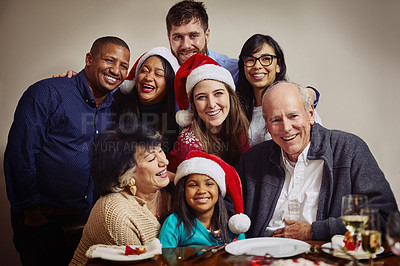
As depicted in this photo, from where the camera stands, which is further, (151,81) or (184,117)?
(151,81)

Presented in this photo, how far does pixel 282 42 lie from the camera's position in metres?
3.36

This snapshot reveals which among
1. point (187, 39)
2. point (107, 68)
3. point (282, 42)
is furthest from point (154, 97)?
point (282, 42)

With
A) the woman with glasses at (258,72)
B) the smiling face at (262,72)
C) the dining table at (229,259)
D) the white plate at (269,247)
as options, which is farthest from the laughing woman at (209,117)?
the dining table at (229,259)

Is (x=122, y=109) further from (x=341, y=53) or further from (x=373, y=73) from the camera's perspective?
(x=373, y=73)

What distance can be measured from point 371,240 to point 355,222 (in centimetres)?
14

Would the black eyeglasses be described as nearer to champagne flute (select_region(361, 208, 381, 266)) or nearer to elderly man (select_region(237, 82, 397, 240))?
elderly man (select_region(237, 82, 397, 240))

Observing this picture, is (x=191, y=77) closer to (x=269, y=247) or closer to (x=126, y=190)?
(x=126, y=190)

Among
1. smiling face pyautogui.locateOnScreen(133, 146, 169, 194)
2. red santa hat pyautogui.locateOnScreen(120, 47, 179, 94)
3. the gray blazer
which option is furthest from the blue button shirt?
the gray blazer

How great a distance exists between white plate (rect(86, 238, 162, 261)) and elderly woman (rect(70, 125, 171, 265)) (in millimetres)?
176

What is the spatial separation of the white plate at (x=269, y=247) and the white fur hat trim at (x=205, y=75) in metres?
1.14

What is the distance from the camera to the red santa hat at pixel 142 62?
2.82 meters

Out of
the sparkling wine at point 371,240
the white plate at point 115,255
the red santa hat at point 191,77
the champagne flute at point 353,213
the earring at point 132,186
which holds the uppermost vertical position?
the red santa hat at point 191,77

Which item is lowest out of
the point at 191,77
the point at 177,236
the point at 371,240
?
the point at 177,236

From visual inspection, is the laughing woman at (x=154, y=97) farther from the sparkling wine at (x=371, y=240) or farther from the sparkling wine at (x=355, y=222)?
the sparkling wine at (x=371, y=240)
